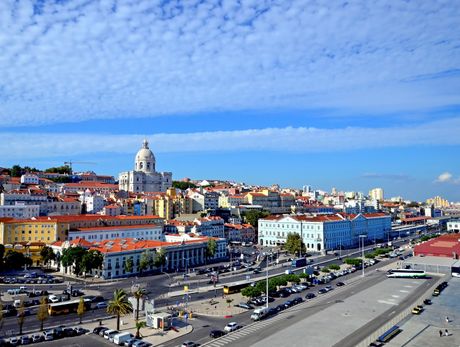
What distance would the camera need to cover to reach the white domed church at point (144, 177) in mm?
146625

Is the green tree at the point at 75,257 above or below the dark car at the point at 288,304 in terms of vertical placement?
above

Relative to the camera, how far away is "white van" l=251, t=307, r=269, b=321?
128 feet

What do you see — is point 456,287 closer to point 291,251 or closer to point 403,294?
point 403,294

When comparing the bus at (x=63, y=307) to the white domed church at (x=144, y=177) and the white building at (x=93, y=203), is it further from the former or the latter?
the white domed church at (x=144, y=177)

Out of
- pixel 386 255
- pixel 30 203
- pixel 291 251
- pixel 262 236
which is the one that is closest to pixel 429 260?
pixel 386 255

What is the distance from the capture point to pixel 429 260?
69.7m

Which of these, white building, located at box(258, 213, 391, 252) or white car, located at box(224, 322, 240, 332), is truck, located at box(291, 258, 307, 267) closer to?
white building, located at box(258, 213, 391, 252)

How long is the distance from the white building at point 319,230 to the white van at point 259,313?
50.6 meters

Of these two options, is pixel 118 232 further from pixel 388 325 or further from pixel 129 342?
pixel 388 325

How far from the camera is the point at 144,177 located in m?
149

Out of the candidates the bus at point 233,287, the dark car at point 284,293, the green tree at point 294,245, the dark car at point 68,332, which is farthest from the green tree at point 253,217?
the dark car at point 68,332

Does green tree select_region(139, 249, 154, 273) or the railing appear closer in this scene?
the railing

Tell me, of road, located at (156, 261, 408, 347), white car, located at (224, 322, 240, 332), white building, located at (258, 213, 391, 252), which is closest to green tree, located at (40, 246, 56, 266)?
road, located at (156, 261, 408, 347)

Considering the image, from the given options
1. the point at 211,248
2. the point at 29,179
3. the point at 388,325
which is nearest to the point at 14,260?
the point at 211,248
